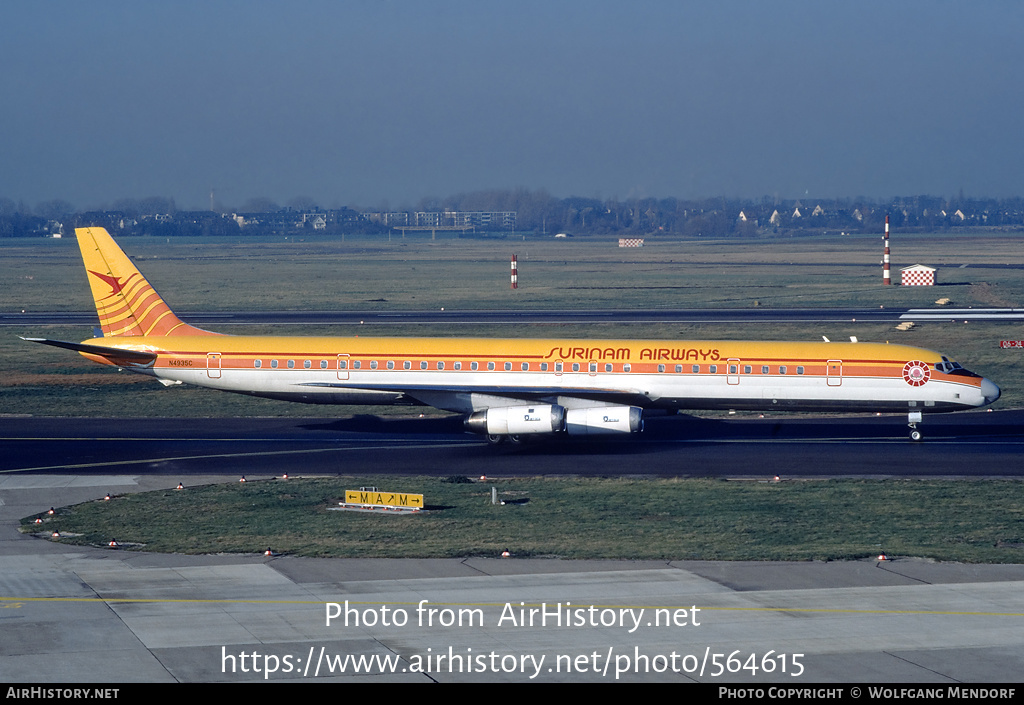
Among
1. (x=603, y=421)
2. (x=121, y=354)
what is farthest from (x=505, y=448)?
(x=121, y=354)

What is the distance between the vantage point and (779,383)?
3959 cm

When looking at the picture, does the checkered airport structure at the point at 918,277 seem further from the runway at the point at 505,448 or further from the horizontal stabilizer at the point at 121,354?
the horizontal stabilizer at the point at 121,354

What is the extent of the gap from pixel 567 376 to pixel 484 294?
227 ft

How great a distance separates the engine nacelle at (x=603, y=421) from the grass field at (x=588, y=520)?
142 inches

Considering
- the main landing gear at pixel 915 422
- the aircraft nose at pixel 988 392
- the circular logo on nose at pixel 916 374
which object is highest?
the circular logo on nose at pixel 916 374

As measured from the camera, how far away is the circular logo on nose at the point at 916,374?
3919cm

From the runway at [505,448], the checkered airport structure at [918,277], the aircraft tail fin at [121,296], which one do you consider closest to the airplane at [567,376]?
the aircraft tail fin at [121,296]

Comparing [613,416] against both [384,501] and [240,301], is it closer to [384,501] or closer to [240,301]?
[384,501]

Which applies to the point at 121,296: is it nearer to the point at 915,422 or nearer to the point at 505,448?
the point at 505,448

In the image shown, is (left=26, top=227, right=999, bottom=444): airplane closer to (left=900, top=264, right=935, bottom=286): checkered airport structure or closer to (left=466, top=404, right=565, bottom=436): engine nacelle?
(left=466, top=404, right=565, bottom=436): engine nacelle

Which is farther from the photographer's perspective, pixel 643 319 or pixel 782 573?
pixel 643 319

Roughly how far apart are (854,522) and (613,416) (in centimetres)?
1076

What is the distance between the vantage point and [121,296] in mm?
43438

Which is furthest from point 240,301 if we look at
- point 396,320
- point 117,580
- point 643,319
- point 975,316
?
point 117,580
